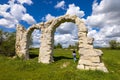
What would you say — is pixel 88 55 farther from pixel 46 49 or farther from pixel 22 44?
pixel 22 44

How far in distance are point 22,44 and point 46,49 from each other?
312 inches

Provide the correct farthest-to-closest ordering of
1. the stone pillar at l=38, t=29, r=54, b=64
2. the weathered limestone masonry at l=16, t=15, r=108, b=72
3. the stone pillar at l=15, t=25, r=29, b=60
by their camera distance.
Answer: the stone pillar at l=15, t=25, r=29, b=60 < the stone pillar at l=38, t=29, r=54, b=64 < the weathered limestone masonry at l=16, t=15, r=108, b=72

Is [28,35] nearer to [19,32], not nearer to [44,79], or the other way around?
[19,32]

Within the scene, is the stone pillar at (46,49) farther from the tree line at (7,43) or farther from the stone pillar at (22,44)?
the tree line at (7,43)

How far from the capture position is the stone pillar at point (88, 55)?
24.6m

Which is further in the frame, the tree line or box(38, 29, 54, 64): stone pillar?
the tree line

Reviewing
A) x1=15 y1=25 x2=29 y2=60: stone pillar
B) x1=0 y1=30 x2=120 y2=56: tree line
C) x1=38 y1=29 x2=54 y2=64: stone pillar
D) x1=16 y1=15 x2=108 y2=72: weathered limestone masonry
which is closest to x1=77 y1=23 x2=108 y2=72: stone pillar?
x1=16 y1=15 x2=108 y2=72: weathered limestone masonry

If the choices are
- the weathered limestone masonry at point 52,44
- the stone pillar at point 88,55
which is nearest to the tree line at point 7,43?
the weathered limestone masonry at point 52,44

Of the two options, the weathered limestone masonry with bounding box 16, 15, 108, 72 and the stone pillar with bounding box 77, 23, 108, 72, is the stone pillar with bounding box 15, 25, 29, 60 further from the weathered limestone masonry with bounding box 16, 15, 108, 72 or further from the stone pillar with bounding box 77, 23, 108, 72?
the stone pillar with bounding box 77, 23, 108, 72

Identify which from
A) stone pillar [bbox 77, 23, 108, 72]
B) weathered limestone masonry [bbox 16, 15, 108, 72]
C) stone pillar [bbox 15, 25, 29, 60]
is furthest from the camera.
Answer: stone pillar [bbox 15, 25, 29, 60]

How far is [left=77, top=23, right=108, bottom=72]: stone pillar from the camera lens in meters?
24.6

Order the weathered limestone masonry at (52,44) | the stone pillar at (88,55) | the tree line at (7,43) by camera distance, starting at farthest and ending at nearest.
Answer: the tree line at (7,43), the weathered limestone masonry at (52,44), the stone pillar at (88,55)

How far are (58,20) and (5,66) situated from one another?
10623 millimetres

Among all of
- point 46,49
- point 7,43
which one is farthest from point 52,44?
point 7,43
